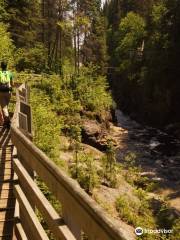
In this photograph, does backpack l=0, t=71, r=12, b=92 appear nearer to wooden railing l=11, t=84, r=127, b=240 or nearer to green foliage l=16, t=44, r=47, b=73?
wooden railing l=11, t=84, r=127, b=240

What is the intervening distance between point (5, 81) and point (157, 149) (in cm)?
2632

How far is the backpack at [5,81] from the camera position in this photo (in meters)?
13.6

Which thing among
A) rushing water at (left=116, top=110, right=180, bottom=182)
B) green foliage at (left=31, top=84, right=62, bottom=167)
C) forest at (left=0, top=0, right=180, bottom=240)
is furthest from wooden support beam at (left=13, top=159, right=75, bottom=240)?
rushing water at (left=116, top=110, right=180, bottom=182)

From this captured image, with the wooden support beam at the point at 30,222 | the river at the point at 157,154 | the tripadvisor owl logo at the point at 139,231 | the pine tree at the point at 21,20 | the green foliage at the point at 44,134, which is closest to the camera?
the wooden support beam at the point at 30,222

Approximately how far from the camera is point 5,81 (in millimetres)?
13656

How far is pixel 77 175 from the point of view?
819 inches

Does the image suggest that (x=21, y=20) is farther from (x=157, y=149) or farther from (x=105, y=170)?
(x=105, y=170)

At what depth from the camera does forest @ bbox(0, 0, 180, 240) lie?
19625 mm

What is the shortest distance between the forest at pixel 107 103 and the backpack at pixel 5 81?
360 centimetres

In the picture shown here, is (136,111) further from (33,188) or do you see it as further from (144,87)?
(33,188)

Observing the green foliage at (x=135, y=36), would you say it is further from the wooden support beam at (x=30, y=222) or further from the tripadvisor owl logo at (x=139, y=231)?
the wooden support beam at (x=30, y=222)

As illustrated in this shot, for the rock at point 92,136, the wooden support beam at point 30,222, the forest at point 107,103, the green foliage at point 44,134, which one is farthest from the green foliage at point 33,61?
the wooden support beam at point 30,222

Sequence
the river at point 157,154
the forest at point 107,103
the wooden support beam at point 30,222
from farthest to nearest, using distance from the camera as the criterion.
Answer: the river at point 157,154 < the forest at point 107,103 < the wooden support beam at point 30,222

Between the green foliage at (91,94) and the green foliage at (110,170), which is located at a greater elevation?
the green foliage at (91,94)
